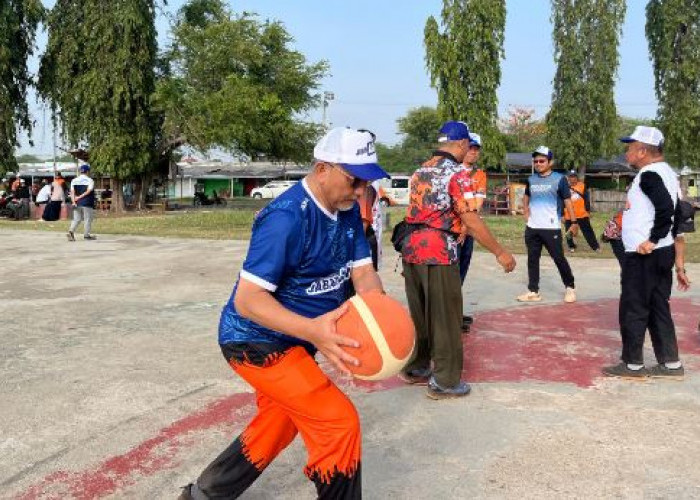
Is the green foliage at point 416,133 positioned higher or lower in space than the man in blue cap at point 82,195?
higher

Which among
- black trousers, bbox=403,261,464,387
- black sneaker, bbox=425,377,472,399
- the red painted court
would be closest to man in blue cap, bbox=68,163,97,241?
the red painted court

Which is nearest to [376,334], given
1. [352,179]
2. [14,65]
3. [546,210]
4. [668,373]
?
[352,179]

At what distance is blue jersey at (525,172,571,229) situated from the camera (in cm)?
815

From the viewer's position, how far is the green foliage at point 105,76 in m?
32.0

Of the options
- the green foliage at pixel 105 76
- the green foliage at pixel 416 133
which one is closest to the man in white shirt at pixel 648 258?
the green foliage at pixel 105 76

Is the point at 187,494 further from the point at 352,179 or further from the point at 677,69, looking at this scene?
the point at 677,69

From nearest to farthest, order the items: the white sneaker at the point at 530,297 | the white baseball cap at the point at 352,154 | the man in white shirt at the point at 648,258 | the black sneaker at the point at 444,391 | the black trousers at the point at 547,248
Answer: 1. the white baseball cap at the point at 352,154
2. the black sneaker at the point at 444,391
3. the man in white shirt at the point at 648,258
4. the black trousers at the point at 547,248
5. the white sneaker at the point at 530,297

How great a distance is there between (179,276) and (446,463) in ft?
24.6

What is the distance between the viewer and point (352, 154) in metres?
2.50

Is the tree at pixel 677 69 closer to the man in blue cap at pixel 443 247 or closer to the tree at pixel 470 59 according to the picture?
the tree at pixel 470 59

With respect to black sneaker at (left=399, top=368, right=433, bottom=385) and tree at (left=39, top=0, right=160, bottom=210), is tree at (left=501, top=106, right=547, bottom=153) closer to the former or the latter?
tree at (left=39, top=0, right=160, bottom=210)

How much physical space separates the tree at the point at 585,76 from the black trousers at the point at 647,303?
32.1m

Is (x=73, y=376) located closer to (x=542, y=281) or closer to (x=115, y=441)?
(x=115, y=441)

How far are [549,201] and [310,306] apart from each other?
19.8 feet
